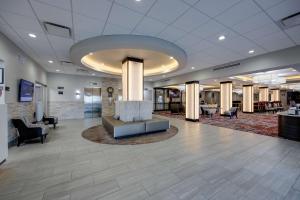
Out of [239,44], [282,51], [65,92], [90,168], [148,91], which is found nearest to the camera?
[90,168]

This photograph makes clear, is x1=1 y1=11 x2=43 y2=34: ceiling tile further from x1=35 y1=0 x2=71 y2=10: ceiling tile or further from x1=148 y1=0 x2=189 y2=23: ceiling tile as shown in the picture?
x1=148 y1=0 x2=189 y2=23: ceiling tile

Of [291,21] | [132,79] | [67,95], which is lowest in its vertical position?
[67,95]

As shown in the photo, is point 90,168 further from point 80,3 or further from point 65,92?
point 65,92

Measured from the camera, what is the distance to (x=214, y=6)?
9.45 ft

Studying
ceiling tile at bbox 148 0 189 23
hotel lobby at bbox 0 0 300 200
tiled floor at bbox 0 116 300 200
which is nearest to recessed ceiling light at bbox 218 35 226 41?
hotel lobby at bbox 0 0 300 200

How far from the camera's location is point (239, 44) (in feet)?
15.7

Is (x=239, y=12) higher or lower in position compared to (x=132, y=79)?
higher

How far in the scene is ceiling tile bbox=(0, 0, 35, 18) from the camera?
274cm

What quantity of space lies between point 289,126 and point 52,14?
27.8 ft

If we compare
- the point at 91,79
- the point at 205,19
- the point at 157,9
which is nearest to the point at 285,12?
the point at 205,19

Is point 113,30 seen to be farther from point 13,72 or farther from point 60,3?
point 13,72

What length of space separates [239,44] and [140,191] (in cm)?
549

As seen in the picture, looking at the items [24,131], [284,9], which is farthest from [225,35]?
[24,131]

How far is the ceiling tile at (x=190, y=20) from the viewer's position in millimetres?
3135
